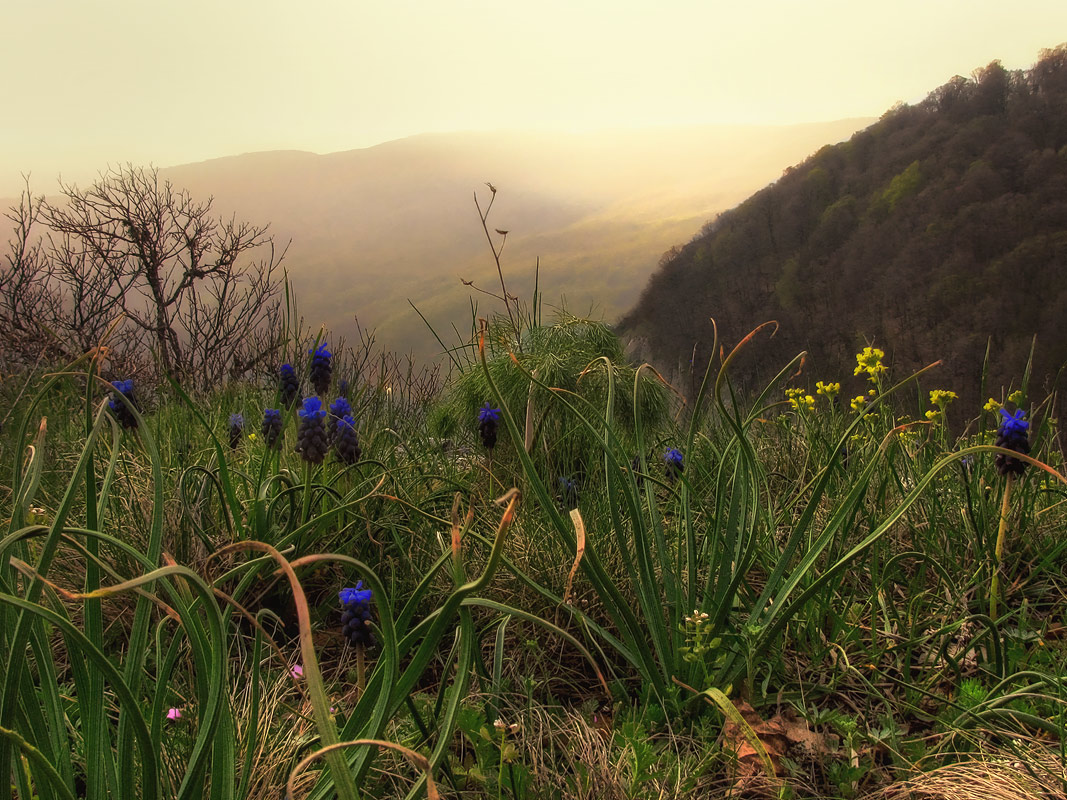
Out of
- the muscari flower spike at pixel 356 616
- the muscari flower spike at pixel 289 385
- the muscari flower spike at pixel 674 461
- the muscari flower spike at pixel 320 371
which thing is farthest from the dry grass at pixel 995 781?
the muscari flower spike at pixel 289 385

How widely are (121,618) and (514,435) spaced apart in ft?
4.54

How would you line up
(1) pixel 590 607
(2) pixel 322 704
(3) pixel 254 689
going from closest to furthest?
(2) pixel 322 704, (3) pixel 254 689, (1) pixel 590 607

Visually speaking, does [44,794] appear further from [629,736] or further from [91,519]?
[629,736]

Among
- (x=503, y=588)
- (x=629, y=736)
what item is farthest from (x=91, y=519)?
(x=503, y=588)

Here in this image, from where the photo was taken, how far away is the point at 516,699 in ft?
5.69

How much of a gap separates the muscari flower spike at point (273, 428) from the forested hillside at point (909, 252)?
473 cm

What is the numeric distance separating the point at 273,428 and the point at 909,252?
8.22 meters

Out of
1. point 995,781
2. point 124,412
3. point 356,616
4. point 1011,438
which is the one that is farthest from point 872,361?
point 124,412

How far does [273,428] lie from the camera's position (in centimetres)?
249

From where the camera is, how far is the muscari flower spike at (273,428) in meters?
2.45

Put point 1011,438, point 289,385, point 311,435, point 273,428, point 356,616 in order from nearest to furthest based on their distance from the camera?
point 356,616 → point 1011,438 → point 311,435 → point 273,428 → point 289,385

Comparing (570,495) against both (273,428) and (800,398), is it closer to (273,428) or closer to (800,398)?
(273,428)

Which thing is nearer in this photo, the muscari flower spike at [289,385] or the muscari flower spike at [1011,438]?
the muscari flower spike at [1011,438]

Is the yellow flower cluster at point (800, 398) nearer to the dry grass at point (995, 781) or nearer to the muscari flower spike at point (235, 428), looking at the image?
the dry grass at point (995, 781)
